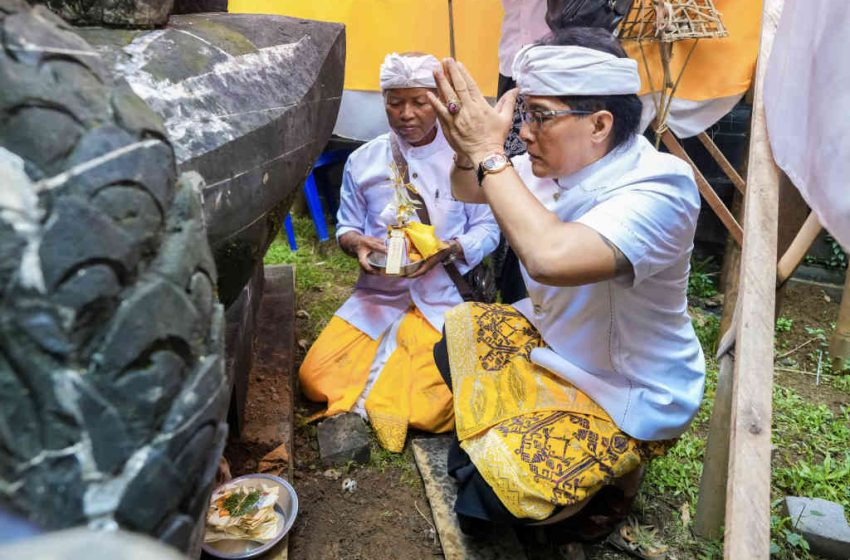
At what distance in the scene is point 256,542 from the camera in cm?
183

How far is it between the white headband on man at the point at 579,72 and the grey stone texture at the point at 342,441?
4.83 feet

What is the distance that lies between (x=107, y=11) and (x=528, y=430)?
1415 mm

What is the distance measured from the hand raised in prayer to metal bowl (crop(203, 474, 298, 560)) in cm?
113

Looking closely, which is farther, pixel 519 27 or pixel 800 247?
pixel 519 27

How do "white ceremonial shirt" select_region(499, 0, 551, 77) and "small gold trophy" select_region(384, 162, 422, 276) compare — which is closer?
"small gold trophy" select_region(384, 162, 422, 276)

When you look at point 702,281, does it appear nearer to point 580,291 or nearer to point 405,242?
point 405,242

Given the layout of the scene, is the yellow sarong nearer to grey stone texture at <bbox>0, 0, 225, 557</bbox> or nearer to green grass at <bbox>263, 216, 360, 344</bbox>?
green grass at <bbox>263, 216, 360, 344</bbox>

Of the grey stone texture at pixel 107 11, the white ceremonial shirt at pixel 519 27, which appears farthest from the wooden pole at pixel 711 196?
the grey stone texture at pixel 107 11

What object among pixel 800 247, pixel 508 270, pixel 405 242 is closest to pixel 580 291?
pixel 800 247

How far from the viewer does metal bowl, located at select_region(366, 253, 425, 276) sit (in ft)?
9.00

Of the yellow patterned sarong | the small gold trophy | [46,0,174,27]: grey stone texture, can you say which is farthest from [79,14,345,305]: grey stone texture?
the small gold trophy

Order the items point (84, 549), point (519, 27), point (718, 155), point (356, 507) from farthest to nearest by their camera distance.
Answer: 1. point (718, 155)
2. point (519, 27)
3. point (356, 507)
4. point (84, 549)

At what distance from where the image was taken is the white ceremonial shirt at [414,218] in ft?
9.62

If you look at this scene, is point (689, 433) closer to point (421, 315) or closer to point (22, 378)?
point (421, 315)
